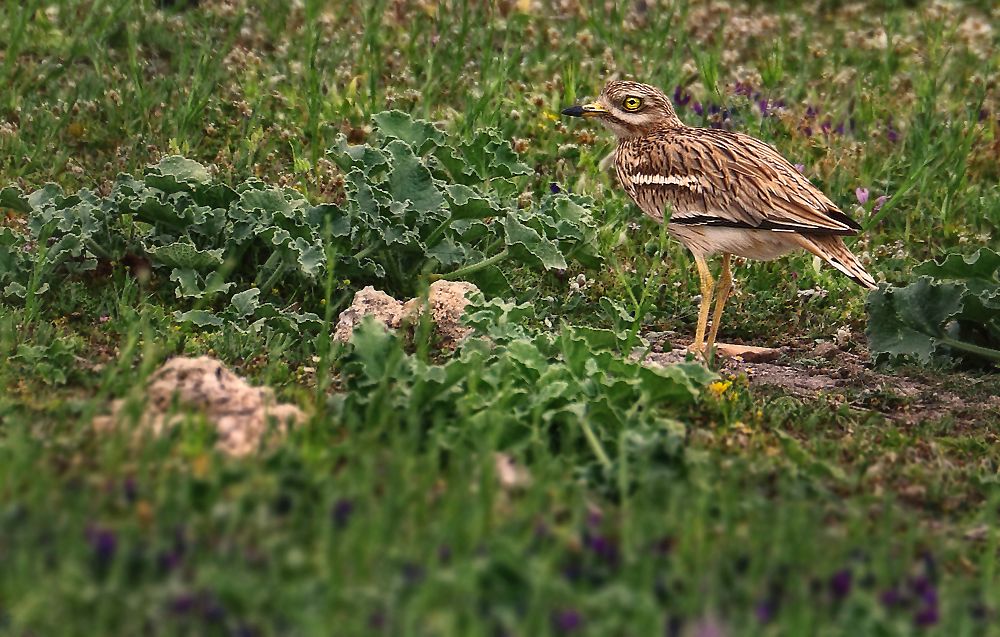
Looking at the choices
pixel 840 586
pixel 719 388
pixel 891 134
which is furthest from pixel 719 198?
pixel 840 586

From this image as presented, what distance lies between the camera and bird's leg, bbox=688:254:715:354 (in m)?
Result: 7.61

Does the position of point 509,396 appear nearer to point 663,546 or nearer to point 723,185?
point 663,546

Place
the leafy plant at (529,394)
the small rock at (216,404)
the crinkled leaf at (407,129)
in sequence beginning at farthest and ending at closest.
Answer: the crinkled leaf at (407,129)
the leafy plant at (529,394)
the small rock at (216,404)

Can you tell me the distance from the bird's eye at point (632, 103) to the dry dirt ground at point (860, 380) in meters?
1.23

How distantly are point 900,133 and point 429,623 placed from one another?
7.26 metres

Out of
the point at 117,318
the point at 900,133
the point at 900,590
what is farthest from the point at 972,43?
the point at 900,590

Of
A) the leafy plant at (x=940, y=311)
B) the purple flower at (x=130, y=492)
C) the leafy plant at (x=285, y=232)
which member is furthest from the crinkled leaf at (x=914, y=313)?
the purple flower at (x=130, y=492)

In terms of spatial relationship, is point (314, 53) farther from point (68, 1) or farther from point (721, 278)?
point (721, 278)

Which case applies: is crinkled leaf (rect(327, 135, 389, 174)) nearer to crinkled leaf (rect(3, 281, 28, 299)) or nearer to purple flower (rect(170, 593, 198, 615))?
crinkled leaf (rect(3, 281, 28, 299))

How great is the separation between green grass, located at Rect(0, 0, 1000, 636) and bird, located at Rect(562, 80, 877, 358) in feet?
1.59

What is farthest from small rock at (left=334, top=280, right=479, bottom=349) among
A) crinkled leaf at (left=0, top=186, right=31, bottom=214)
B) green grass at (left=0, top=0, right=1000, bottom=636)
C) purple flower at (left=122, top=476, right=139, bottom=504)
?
purple flower at (left=122, top=476, right=139, bottom=504)

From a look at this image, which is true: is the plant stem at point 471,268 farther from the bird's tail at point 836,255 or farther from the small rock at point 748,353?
the bird's tail at point 836,255

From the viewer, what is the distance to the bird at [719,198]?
7.29 meters

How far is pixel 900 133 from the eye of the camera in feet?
33.1
